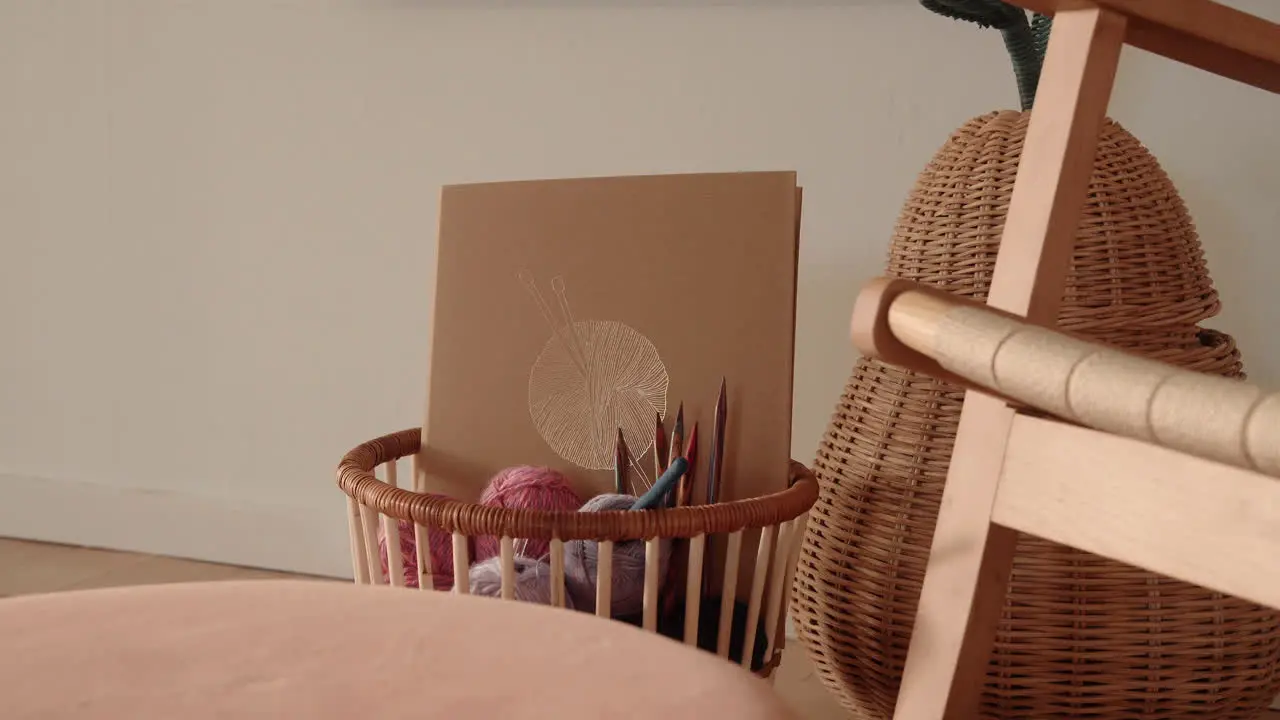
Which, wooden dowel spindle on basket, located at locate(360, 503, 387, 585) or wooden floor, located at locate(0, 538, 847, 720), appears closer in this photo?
wooden dowel spindle on basket, located at locate(360, 503, 387, 585)

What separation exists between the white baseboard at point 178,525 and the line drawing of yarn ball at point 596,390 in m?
0.53

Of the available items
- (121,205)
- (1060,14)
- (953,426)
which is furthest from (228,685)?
(121,205)

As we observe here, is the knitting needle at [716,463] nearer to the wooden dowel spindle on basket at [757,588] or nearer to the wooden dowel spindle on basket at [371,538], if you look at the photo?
the wooden dowel spindle on basket at [757,588]

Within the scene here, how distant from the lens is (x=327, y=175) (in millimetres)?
1308

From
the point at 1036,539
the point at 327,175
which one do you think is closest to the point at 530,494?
the point at 1036,539

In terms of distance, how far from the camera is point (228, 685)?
0.84 ft

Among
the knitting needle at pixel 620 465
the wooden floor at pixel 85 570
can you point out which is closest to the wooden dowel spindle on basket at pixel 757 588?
the knitting needle at pixel 620 465

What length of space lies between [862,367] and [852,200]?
Result: 310 millimetres

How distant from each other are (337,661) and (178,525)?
48.9 inches

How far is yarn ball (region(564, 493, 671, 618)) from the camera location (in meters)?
0.76

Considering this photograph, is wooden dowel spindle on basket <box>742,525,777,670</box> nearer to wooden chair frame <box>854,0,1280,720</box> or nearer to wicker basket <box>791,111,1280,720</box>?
wicker basket <box>791,111,1280,720</box>

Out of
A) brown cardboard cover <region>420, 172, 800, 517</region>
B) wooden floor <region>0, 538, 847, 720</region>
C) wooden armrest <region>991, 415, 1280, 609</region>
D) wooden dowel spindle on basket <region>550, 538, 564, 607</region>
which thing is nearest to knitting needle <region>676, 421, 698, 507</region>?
brown cardboard cover <region>420, 172, 800, 517</region>

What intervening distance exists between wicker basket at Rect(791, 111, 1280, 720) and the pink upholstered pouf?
51 cm

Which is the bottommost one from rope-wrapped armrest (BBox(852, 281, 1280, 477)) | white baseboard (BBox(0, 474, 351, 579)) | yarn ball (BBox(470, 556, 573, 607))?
white baseboard (BBox(0, 474, 351, 579))
